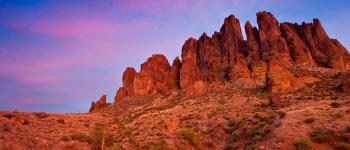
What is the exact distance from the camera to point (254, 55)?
269 feet

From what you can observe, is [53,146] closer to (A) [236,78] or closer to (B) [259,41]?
(A) [236,78]

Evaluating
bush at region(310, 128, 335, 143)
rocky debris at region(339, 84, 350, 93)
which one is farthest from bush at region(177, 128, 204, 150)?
rocky debris at region(339, 84, 350, 93)

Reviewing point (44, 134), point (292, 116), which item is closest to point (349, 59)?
point (292, 116)

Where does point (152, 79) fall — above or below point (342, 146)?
above

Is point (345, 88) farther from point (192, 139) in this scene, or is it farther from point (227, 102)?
point (192, 139)

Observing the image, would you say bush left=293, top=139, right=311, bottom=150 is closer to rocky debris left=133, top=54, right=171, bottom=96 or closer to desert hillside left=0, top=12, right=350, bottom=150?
desert hillside left=0, top=12, right=350, bottom=150

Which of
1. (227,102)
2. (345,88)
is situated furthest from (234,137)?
(227,102)

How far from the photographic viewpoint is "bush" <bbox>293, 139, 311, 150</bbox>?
18469 mm

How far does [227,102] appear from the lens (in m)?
58.2

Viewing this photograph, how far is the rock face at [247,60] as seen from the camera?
240ft

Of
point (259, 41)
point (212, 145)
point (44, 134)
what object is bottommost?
point (212, 145)

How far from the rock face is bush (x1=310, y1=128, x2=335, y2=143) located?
41067mm

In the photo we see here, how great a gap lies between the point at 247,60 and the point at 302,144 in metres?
64.8

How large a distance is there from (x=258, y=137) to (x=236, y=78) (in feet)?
175
